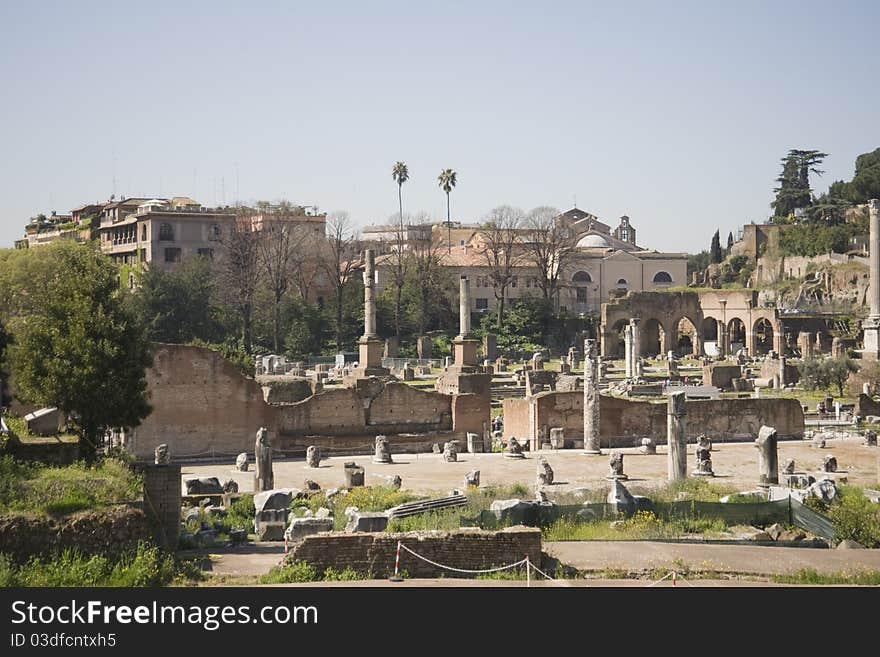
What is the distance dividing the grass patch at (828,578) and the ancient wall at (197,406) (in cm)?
2039

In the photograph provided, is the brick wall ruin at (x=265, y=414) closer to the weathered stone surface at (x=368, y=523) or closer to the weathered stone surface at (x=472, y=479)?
the weathered stone surface at (x=472, y=479)

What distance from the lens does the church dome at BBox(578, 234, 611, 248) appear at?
3469 inches

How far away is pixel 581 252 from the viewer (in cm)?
8138

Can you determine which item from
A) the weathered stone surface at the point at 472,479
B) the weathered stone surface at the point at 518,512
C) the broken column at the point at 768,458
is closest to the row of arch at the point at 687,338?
the weathered stone surface at the point at 472,479

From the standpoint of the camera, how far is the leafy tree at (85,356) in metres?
18.8

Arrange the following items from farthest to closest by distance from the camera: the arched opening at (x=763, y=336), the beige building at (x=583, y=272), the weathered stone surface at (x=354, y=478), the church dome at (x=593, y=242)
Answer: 1. the church dome at (x=593, y=242)
2. the beige building at (x=583, y=272)
3. the arched opening at (x=763, y=336)
4. the weathered stone surface at (x=354, y=478)

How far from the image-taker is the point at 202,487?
2406cm

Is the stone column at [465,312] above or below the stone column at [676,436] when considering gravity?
above

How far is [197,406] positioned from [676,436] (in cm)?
1331

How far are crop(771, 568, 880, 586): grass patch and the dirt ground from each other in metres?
9.21

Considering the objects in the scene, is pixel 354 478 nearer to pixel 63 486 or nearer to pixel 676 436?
pixel 676 436
